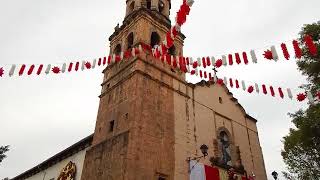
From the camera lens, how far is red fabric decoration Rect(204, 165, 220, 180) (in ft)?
54.4

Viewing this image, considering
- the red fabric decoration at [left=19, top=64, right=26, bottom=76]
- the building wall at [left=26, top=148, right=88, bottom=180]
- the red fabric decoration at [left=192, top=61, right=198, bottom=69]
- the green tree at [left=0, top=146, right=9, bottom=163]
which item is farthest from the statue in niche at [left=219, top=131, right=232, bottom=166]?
the green tree at [left=0, top=146, right=9, bottom=163]

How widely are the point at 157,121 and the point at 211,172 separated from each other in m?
4.18

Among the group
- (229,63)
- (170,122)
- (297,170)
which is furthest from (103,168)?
(297,170)

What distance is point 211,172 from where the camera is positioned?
666 inches

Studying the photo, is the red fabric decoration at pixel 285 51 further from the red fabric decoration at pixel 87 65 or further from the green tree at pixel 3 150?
the green tree at pixel 3 150

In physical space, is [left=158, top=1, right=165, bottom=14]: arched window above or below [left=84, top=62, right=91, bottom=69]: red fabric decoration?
above

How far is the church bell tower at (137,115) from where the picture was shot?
14844mm

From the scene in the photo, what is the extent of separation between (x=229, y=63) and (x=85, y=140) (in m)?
11.5

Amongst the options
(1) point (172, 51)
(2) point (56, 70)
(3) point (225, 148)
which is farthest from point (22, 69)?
(3) point (225, 148)

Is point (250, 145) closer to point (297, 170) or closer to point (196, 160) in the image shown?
point (297, 170)

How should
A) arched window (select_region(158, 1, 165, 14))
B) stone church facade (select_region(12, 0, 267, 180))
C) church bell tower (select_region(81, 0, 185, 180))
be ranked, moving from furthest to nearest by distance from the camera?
arched window (select_region(158, 1, 165, 14)), stone church facade (select_region(12, 0, 267, 180)), church bell tower (select_region(81, 0, 185, 180))

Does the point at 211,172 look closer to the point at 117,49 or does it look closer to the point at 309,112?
the point at 309,112

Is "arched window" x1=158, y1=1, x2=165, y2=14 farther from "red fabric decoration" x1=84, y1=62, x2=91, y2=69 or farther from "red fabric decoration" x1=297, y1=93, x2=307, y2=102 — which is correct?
"red fabric decoration" x1=297, y1=93, x2=307, y2=102

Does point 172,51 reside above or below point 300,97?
above
